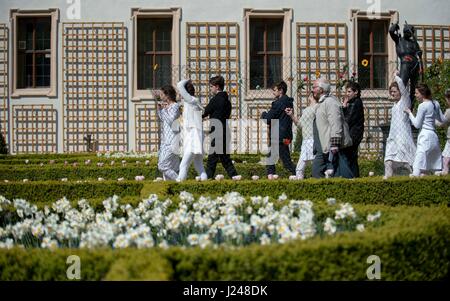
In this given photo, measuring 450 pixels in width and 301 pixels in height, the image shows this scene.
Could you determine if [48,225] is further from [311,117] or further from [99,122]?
[99,122]

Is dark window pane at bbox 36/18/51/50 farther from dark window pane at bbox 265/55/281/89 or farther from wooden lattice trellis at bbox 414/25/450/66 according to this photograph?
wooden lattice trellis at bbox 414/25/450/66

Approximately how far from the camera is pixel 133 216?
13.8ft

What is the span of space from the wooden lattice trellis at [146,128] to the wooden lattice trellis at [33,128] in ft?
6.83

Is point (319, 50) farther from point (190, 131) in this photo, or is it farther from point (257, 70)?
point (190, 131)

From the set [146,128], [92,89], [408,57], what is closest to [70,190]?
[408,57]

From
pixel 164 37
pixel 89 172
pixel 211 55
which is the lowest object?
pixel 89 172

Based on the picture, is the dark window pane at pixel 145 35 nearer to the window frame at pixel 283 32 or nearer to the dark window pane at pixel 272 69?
the window frame at pixel 283 32

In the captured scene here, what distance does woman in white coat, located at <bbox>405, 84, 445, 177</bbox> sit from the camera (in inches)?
313

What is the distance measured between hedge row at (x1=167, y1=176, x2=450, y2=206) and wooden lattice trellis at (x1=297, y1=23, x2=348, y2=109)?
394 inches

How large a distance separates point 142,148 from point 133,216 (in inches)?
476

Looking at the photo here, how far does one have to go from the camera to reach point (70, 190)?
22.2 feet

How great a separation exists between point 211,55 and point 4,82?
5.24 m
